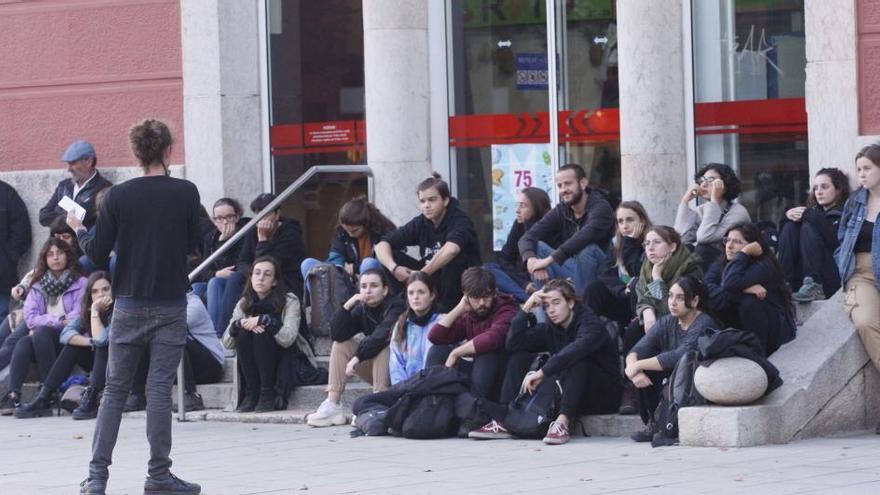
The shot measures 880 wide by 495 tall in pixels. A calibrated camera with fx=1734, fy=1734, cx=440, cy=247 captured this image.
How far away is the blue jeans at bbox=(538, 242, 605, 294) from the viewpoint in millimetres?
11969

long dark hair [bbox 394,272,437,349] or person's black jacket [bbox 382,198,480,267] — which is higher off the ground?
person's black jacket [bbox 382,198,480,267]

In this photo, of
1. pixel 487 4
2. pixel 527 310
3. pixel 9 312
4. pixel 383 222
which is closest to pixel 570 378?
pixel 527 310

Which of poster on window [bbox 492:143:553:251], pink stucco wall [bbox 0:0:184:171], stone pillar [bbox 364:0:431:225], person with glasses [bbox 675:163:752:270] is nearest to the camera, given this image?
person with glasses [bbox 675:163:752:270]

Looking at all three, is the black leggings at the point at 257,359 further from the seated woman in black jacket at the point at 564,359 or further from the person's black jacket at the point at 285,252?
the seated woman in black jacket at the point at 564,359

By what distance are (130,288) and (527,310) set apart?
3.29 meters

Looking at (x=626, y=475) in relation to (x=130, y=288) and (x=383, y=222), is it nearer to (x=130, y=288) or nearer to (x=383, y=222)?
(x=130, y=288)

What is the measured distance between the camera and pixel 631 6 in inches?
514

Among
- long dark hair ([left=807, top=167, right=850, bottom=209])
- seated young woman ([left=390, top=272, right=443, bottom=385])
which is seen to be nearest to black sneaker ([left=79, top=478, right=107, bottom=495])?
seated young woman ([left=390, top=272, right=443, bottom=385])

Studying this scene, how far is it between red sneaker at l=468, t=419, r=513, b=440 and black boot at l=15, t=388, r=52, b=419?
4216mm

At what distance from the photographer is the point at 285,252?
13.4 metres

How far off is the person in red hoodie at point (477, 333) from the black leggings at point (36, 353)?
3812mm

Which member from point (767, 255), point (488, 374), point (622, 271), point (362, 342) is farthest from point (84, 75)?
point (767, 255)

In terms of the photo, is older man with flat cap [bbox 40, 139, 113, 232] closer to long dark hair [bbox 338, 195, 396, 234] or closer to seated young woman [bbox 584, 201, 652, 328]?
long dark hair [bbox 338, 195, 396, 234]

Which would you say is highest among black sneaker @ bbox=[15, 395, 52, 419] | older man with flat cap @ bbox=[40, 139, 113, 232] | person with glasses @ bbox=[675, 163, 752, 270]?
older man with flat cap @ bbox=[40, 139, 113, 232]
